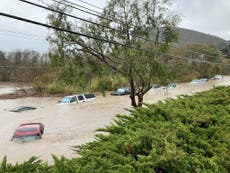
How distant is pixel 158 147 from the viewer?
3145 millimetres

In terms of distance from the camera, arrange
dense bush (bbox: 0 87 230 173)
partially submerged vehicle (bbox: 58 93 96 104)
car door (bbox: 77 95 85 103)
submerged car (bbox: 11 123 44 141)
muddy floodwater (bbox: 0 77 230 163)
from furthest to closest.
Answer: car door (bbox: 77 95 85 103)
partially submerged vehicle (bbox: 58 93 96 104)
submerged car (bbox: 11 123 44 141)
muddy floodwater (bbox: 0 77 230 163)
dense bush (bbox: 0 87 230 173)

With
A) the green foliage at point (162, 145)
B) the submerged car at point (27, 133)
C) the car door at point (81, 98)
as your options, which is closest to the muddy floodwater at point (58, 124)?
the submerged car at point (27, 133)

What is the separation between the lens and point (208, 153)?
11.7 ft

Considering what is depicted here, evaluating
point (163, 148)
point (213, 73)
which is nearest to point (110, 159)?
point (163, 148)

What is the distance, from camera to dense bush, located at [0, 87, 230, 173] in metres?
2.82

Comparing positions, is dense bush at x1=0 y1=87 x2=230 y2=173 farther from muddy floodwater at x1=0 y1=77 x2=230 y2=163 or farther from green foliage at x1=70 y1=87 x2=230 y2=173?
muddy floodwater at x1=0 y1=77 x2=230 y2=163

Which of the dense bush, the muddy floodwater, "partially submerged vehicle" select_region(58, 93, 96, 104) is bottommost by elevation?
the muddy floodwater

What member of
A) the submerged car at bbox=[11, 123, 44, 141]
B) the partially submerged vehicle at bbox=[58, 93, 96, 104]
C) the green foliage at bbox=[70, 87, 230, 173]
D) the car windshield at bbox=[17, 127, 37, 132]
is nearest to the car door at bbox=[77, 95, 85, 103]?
the partially submerged vehicle at bbox=[58, 93, 96, 104]

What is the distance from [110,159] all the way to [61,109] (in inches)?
810

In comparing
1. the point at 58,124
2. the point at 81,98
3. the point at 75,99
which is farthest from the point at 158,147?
the point at 81,98

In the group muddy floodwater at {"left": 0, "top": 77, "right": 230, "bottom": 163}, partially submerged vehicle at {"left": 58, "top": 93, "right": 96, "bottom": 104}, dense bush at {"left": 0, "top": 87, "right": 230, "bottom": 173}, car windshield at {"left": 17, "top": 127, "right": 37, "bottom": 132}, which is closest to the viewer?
dense bush at {"left": 0, "top": 87, "right": 230, "bottom": 173}

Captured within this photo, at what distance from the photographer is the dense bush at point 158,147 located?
111 inches

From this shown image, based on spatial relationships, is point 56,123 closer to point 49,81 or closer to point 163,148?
point 163,148

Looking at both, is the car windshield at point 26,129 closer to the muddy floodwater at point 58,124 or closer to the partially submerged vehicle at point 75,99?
the muddy floodwater at point 58,124
